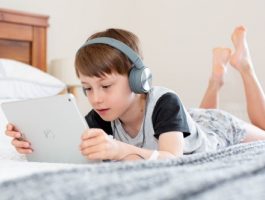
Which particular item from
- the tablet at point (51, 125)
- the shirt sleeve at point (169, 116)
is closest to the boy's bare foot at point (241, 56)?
the shirt sleeve at point (169, 116)

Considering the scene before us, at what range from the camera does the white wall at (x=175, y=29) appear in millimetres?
2158

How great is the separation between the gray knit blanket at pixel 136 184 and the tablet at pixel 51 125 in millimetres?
359

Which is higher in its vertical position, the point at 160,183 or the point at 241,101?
the point at 160,183

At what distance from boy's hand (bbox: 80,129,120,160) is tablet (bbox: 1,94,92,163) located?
0.04m

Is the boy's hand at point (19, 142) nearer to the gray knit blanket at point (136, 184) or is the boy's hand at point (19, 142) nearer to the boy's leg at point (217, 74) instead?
the gray knit blanket at point (136, 184)

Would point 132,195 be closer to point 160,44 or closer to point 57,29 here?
point 57,29

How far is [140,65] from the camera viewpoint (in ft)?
3.35

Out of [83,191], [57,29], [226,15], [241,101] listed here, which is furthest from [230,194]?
[57,29]

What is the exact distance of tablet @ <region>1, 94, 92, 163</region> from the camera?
831mm

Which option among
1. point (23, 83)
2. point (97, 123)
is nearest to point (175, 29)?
point (23, 83)

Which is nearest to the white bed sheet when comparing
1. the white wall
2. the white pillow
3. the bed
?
the bed

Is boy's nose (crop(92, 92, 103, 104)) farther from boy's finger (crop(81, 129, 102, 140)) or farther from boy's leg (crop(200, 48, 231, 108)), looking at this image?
boy's leg (crop(200, 48, 231, 108))

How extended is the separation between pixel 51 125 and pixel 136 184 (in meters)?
0.51

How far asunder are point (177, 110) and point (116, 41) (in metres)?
0.25
